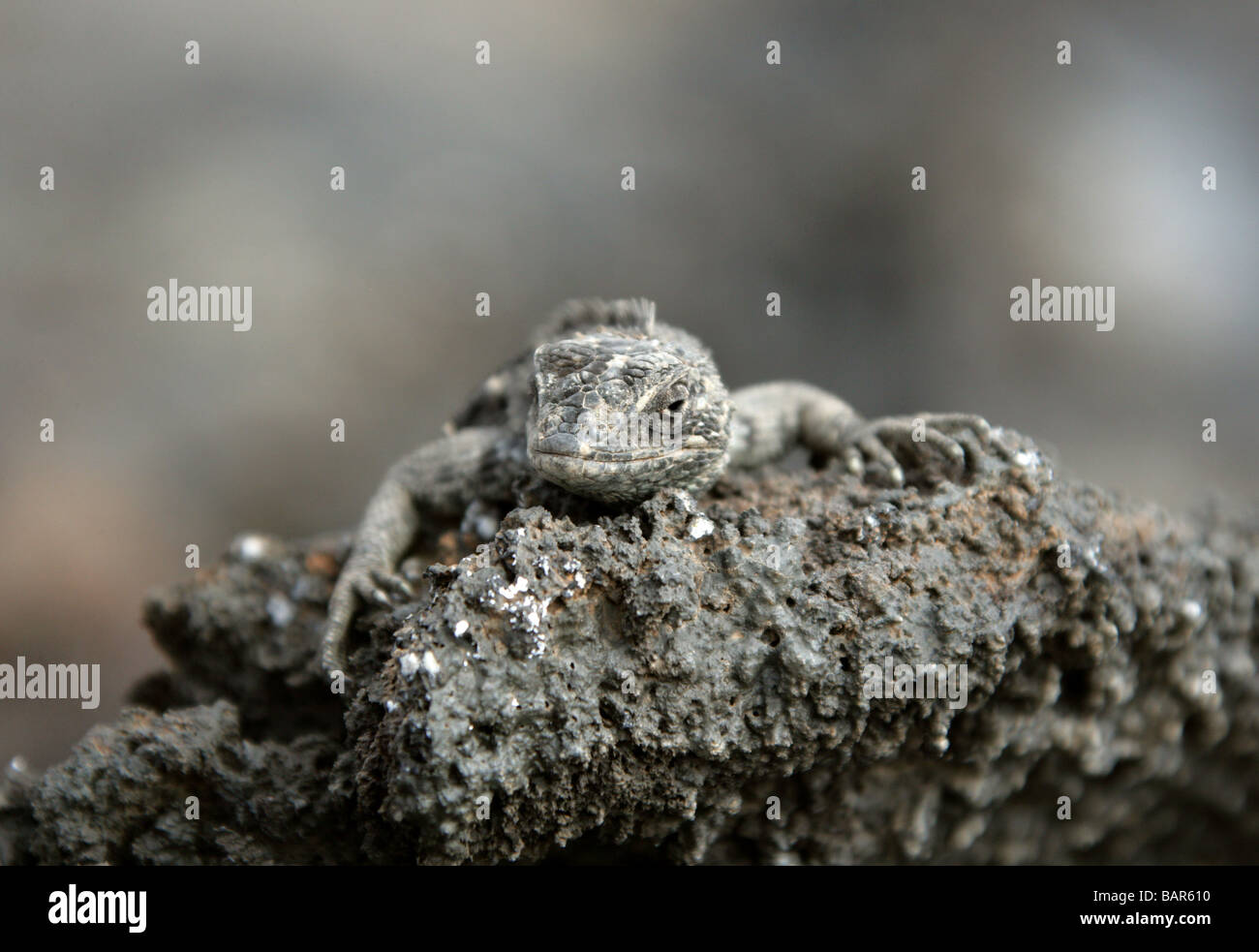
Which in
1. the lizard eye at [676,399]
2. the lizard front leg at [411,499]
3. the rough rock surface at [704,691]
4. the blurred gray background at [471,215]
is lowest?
the rough rock surface at [704,691]

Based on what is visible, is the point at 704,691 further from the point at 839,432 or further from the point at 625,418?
the point at 839,432

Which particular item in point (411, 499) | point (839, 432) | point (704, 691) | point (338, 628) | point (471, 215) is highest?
point (471, 215)

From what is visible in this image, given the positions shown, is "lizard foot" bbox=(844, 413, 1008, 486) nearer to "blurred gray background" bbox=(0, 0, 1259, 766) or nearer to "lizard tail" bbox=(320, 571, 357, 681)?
"lizard tail" bbox=(320, 571, 357, 681)

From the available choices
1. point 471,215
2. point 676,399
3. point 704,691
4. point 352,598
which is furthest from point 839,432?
point 471,215

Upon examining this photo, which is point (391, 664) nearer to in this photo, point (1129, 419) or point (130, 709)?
point (130, 709)

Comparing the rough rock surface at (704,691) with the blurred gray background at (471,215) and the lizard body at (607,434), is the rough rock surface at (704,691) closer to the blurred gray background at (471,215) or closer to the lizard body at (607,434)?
the lizard body at (607,434)

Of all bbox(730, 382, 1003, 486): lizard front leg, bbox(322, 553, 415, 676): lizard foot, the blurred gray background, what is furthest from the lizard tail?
the blurred gray background

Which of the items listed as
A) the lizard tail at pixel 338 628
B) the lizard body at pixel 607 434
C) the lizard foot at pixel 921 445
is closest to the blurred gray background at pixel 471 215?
the lizard body at pixel 607 434
